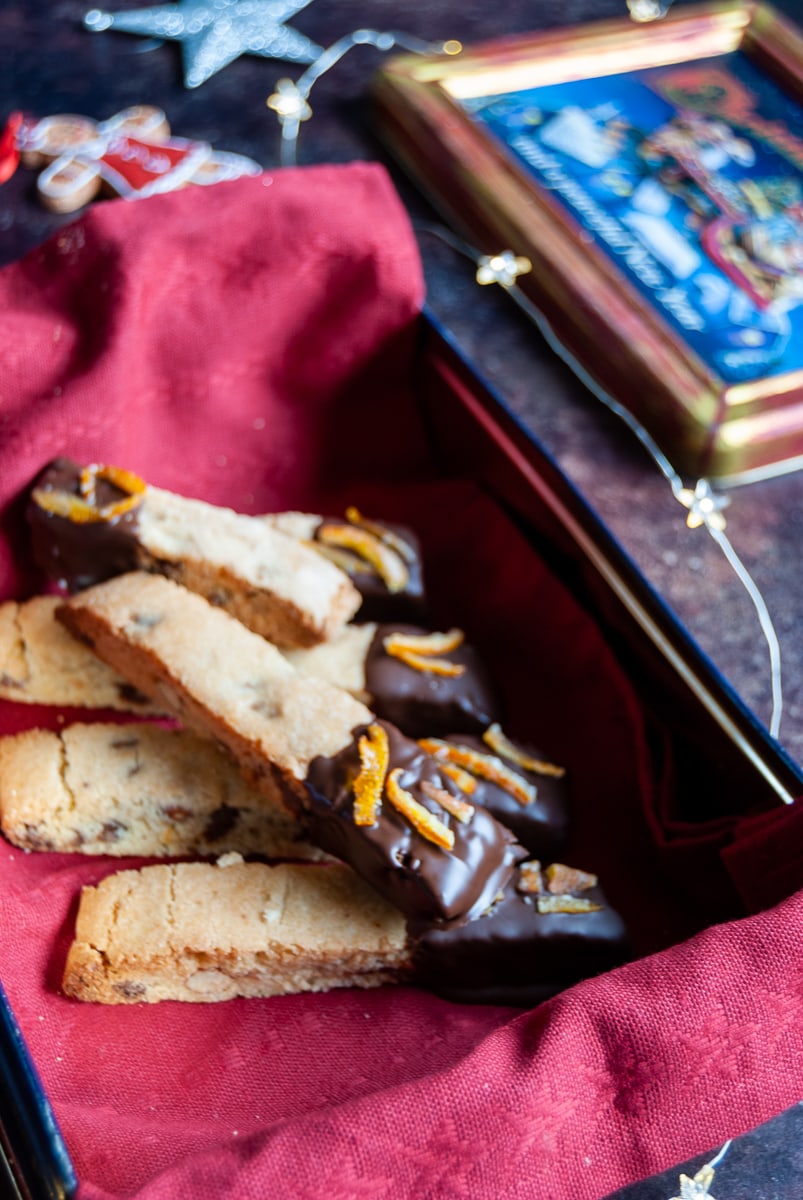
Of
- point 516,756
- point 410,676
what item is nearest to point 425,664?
point 410,676

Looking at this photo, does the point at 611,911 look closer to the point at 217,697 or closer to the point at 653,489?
the point at 217,697

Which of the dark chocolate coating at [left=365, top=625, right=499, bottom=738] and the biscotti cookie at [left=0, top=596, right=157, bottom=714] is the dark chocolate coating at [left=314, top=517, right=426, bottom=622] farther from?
the biscotti cookie at [left=0, top=596, right=157, bottom=714]

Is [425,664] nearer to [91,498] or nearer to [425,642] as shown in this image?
[425,642]

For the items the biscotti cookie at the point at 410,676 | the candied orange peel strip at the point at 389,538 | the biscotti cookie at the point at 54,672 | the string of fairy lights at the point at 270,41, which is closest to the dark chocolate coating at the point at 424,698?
the biscotti cookie at the point at 410,676

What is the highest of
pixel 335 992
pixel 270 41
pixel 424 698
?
pixel 270 41

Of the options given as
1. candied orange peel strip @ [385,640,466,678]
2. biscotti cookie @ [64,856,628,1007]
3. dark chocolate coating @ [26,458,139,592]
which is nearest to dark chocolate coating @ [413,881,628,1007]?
biscotti cookie @ [64,856,628,1007]
